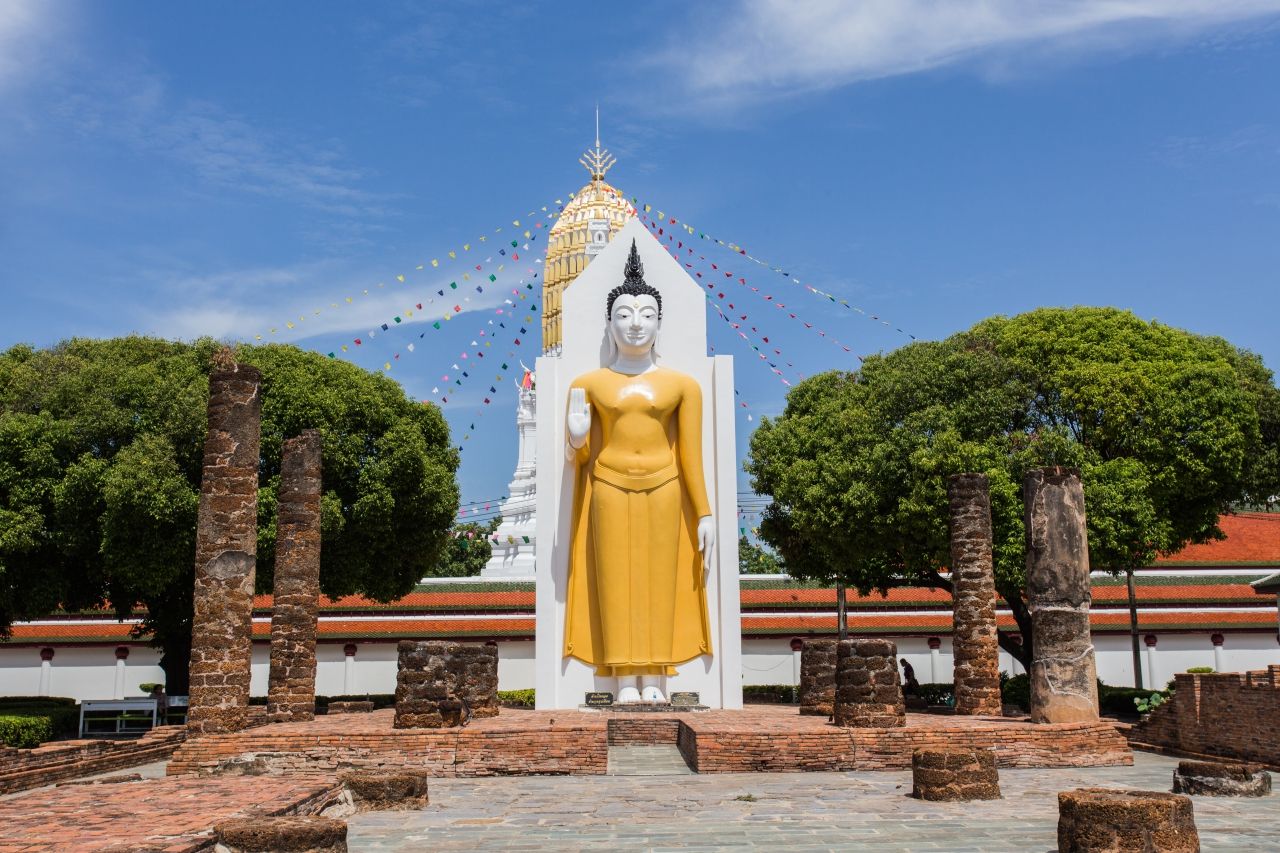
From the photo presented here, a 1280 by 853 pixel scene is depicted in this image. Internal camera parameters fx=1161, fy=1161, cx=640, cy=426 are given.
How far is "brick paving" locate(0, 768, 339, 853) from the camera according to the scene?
727 centimetres

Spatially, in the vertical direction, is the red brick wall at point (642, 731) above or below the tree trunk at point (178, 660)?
below

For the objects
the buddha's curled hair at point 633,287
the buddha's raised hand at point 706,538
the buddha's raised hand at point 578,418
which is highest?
the buddha's curled hair at point 633,287

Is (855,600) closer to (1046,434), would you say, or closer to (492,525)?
(1046,434)

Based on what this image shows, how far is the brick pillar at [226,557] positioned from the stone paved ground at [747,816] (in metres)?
3.47

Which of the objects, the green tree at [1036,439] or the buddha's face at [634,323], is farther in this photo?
the green tree at [1036,439]

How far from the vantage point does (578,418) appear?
18641mm

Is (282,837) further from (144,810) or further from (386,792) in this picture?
(386,792)

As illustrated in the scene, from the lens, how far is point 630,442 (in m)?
18.8

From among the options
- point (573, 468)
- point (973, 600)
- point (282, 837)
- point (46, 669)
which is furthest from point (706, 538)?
point (46, 669)

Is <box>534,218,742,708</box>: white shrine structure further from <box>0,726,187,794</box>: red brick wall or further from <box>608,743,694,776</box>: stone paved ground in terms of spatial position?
<box>0,726,187,794</box>: red brick wall

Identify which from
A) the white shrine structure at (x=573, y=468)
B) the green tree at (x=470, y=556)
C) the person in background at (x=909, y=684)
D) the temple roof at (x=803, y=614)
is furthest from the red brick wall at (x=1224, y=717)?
the green tree at (x=470, y=556)

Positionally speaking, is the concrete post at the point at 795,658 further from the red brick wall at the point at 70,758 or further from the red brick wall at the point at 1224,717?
the red brick wall at the point at 70,758

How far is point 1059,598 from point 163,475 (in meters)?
15.1

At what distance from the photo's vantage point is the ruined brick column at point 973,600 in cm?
1780
